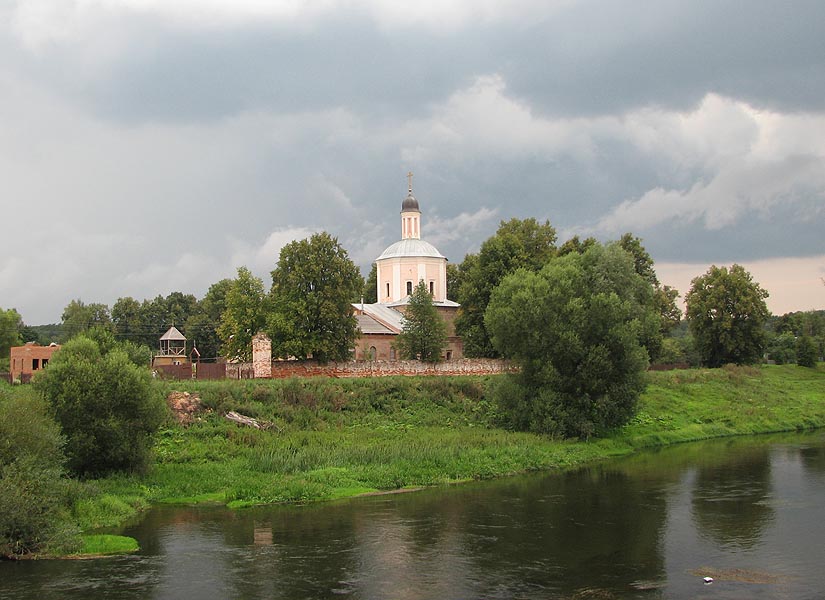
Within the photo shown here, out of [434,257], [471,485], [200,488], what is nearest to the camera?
[200,488]

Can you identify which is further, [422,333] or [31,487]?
[422,333]

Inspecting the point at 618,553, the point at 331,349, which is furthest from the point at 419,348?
the point at 618,553

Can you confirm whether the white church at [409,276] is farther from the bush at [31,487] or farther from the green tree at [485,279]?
the bush at [31,487]

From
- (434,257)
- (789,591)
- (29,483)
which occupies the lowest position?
(789,591)

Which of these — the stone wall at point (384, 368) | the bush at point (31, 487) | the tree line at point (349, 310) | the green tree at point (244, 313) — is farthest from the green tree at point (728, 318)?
the bush at point (31, 487)

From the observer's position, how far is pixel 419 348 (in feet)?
197

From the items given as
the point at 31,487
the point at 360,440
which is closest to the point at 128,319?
the point at 360,440

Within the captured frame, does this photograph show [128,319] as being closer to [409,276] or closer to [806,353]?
[409,276]

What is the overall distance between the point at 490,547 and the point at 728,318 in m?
58.0

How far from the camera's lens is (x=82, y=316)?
10194 centimetres

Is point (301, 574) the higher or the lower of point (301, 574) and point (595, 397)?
the lower

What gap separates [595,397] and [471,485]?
11877mm

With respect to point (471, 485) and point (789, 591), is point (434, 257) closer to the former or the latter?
point (471, 485)

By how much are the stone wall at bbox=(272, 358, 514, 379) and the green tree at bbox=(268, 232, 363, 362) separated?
641 millimetres
